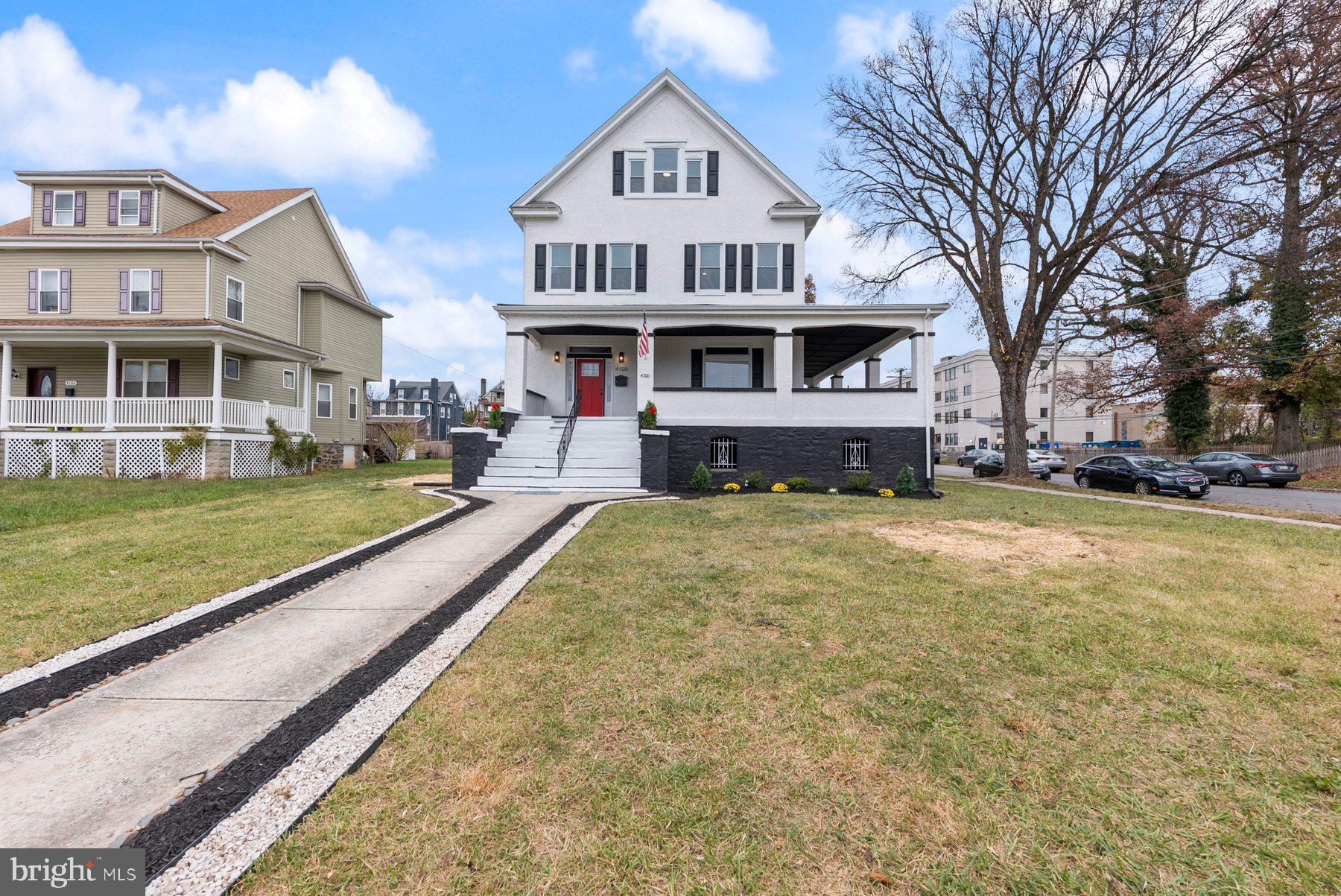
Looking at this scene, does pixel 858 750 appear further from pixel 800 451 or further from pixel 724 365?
pixel 724 365

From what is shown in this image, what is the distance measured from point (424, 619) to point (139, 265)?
2385 cm

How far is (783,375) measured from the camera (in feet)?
54.4

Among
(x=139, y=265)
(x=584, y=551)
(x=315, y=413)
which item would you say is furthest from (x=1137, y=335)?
(x=139, y=265)

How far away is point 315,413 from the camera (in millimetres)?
25141

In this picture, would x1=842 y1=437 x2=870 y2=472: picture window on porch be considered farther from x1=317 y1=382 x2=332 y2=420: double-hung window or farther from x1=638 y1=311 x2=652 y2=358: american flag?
x1=317 y1=382 x2=332 y2=420: double-hung window

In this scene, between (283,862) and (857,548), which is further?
(857,548)

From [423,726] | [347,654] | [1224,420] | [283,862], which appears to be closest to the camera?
[283,862]

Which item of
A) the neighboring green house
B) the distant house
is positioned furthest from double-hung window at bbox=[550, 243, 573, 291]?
the distant house

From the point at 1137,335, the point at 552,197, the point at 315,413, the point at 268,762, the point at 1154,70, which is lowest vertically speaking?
the point at 268,762

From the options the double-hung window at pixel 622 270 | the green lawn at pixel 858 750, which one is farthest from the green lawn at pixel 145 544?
the double-hung window at pixel 622 270

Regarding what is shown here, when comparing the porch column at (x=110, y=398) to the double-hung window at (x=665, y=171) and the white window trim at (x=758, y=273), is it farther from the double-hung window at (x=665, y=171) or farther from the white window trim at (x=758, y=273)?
the white window trim at (x=758, y=273)

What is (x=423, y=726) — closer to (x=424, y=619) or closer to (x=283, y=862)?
(x=283, y=862)

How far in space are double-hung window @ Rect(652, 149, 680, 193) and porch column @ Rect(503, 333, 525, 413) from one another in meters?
7.13

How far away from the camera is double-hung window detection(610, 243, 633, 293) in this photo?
19.0m
